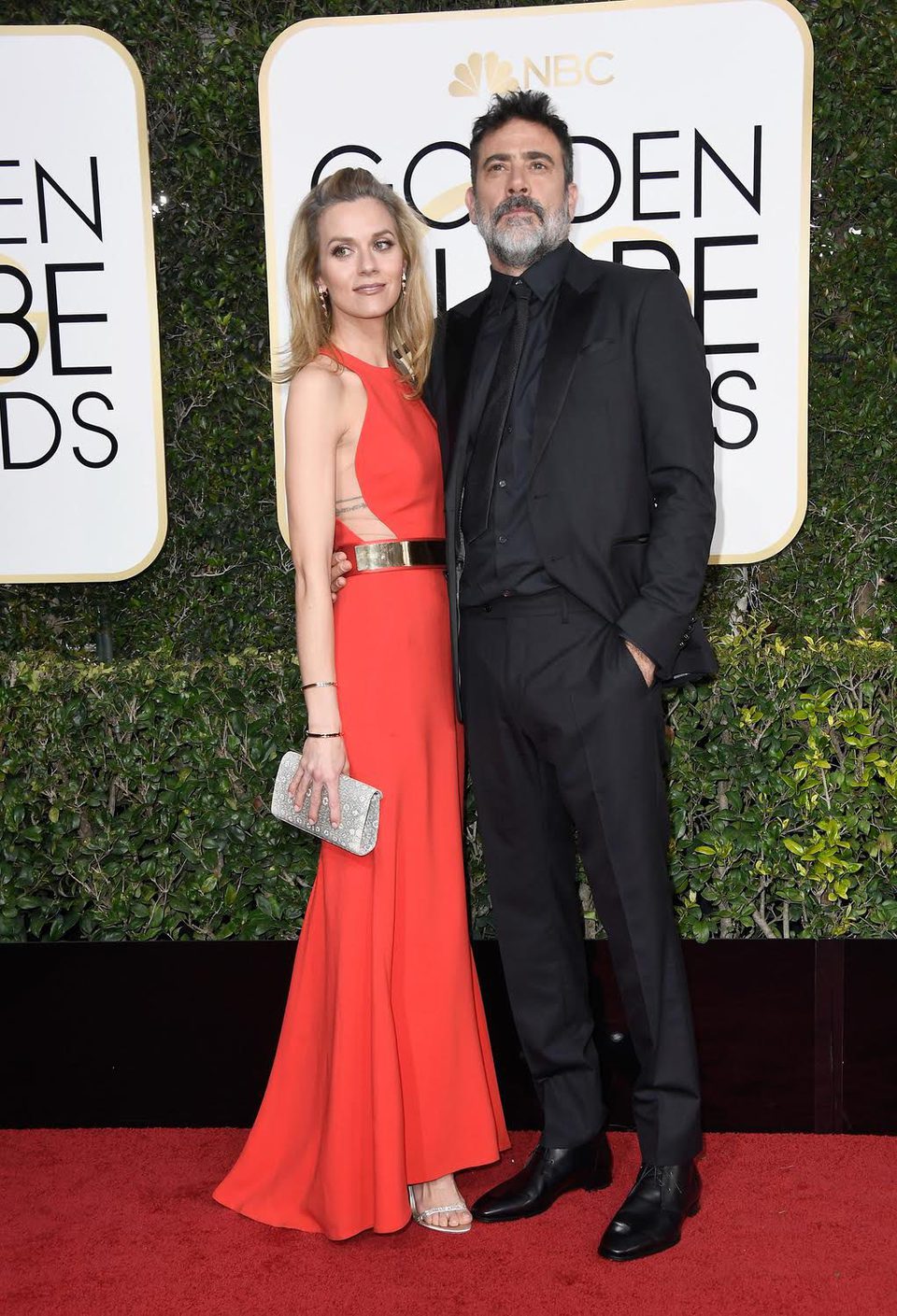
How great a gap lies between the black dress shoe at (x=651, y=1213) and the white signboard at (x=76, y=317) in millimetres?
2408

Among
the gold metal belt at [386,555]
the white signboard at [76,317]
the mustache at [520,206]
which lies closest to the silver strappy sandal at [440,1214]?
the gold metal belt at [386,555]

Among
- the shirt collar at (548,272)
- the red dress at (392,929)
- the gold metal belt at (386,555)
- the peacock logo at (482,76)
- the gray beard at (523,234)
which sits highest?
the peacock logo at (482,76)

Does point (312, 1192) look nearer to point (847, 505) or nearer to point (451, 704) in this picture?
point (451, 704)

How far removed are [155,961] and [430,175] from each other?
237cm

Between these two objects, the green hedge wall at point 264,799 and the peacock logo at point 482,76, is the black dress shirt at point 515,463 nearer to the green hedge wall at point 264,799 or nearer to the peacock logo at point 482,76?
the green hedge wall at point 264,799

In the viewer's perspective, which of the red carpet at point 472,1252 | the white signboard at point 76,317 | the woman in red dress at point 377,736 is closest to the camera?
the red carpet at point 472,1252

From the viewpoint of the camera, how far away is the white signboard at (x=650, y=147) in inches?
139

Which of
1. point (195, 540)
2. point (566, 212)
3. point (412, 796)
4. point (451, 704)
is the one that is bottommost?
point (412, 796)

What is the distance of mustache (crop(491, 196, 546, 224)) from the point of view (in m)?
2.52

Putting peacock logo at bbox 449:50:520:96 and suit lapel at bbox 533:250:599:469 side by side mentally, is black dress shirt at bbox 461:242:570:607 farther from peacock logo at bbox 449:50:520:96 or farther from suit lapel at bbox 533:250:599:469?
peacock logo at bbox 449:50:520:96

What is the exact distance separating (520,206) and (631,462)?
23.1 inches

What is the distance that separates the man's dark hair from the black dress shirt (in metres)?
0.20

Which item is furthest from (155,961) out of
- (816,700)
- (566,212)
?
(566,212)

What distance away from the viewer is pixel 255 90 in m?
3.86
